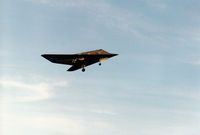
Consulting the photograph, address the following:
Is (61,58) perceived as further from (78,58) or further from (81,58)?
(81,58)

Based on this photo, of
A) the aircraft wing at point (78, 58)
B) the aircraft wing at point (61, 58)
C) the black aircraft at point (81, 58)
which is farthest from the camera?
the black aircraft at point (81, 58)

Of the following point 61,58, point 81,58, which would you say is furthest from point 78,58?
point 61,58

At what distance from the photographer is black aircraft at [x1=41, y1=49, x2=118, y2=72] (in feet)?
192

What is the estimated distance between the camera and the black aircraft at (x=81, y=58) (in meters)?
58.6

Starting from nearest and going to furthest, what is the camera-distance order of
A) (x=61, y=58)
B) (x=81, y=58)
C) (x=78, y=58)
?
(x=61, y=58)
(x=78, y=58)
(x=81, y=58)

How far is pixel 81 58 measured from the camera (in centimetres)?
6091

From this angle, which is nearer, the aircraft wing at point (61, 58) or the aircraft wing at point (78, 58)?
the aircraft wing at point (61, 58)

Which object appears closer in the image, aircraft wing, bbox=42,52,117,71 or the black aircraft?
aircraft wing, bbox=42,52,117,71

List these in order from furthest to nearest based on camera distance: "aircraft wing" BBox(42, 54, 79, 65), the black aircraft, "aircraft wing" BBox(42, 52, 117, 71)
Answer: the black aircraft → "aircraft wing" BBox(42, 52, 117, 71) → "aircraft wing" BBox(42, 54, 79, 65)

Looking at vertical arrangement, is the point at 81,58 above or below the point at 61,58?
above

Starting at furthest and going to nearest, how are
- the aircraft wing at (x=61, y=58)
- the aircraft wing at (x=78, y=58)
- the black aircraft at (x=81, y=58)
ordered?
the black aircraft at (x=81, y=58)
the aircraft wing at (x=78, y=58)
the aircraft wing at (x=61, y=58)

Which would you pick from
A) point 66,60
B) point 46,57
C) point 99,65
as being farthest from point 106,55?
point 46,57

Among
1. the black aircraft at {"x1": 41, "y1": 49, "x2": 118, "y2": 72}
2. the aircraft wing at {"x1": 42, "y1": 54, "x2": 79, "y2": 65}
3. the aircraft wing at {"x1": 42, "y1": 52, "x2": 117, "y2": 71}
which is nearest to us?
the aircraft wing at {"x1": 42, "y1": 54, "x2": 79, "y2": 65}

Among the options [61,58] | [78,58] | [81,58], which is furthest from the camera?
[81,58]
